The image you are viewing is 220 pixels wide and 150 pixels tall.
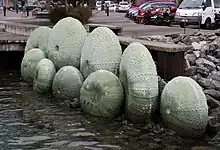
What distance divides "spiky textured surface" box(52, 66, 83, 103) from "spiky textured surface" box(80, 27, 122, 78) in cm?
31

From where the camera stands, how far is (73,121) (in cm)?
1094

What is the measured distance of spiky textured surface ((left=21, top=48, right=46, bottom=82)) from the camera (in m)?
15.8

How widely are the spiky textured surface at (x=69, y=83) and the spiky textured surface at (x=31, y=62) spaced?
9.30 ft

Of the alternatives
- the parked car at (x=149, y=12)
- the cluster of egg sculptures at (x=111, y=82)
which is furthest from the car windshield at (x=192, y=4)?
the cluster of egg sculptures at (x=111, y=82)

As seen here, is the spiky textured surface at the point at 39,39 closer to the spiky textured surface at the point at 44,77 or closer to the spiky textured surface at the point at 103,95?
the spiky textured surface at the point at 44,77

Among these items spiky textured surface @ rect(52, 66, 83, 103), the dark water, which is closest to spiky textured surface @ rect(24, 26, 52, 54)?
spiky textured surface @ rect(52, 66, 83, 103)

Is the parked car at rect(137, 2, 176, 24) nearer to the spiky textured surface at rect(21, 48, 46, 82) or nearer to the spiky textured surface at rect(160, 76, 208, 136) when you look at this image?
the spiky textured surface at rect(21, 48, 46, 82)

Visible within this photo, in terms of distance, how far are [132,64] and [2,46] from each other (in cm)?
933

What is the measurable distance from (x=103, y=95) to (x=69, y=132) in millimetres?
1319

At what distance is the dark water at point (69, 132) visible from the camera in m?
9.16

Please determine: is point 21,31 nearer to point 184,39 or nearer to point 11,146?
point 184,39

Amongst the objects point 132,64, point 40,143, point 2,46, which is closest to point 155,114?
point 132,64

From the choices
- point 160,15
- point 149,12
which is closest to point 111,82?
point 160,15

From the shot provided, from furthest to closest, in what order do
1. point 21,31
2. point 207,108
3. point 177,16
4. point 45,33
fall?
point 177,16 → point 21,31 → point 45,33 → point 207,108
